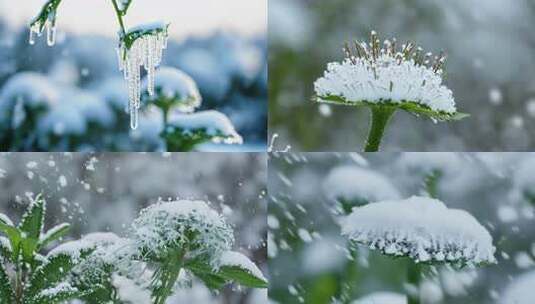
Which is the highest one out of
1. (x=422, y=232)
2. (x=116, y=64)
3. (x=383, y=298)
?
(x=116, y=64)

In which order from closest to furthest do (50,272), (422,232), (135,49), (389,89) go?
1. (389,89)
2. (422,232)
3. (50,272)
4. (135,49)

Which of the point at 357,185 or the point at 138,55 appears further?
the point at 357,185

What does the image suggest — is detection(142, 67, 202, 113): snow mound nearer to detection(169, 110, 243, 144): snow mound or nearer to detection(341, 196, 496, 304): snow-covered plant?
detection(169, 110, 243, 144): snow mound

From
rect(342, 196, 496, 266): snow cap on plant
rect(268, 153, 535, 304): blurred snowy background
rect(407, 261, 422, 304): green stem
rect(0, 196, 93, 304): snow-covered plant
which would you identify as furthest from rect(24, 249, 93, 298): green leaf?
rect(407, 261, 422, 304): green stem

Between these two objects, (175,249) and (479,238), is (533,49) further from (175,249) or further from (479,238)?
(175,249)

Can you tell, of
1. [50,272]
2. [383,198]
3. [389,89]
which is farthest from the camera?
[383,198]

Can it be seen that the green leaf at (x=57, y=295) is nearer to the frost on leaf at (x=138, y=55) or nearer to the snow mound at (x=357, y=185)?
the frost on leaf at (x=138, y=55)

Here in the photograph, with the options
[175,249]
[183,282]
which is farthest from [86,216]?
[175,249]

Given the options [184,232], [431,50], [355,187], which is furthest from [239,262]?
[431,50]

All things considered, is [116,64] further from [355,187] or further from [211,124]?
[355,187]
